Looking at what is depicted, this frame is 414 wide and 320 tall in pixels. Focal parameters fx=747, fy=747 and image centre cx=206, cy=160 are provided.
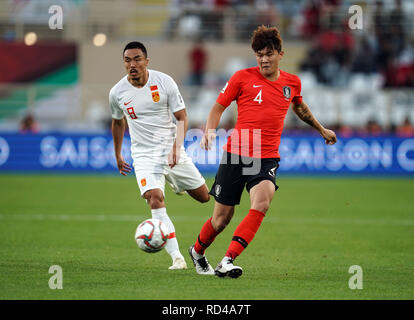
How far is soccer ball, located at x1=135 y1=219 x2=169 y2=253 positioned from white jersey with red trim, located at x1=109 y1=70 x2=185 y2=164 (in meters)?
0.95

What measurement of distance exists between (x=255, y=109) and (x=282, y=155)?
1401 centimetres

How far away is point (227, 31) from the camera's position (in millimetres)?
27188

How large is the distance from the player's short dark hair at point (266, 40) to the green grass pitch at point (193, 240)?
7.66ft

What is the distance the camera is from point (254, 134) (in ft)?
25.1

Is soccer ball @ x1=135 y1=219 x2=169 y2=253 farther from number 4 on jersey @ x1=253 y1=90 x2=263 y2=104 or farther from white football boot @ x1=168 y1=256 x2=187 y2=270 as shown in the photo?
number 4 on jersey @ x1=253 y1=90 x2=263 y2=104

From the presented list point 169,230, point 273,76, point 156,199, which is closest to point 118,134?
point 156,199

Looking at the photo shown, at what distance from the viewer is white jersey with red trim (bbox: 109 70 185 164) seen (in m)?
8.39

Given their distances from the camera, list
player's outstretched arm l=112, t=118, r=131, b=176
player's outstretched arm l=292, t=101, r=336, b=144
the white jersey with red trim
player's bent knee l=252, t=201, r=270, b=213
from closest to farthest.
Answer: player's bent knee l=252, t=201, r=270, b=213, player's outstretched arm l=292, t=101, r=336, b=144, the white jersey with red trim, player's outstretched arm l=112, t=118, r=131, b=176

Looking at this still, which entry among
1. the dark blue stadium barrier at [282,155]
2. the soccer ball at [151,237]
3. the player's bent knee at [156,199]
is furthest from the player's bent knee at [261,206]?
the dark blue stadium barrier at [282,155]

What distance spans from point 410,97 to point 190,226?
43.8 ft

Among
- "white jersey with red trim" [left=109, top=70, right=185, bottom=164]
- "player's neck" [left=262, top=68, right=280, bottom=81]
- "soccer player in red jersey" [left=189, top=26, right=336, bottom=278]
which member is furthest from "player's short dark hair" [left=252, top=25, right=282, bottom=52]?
"white jersey with red trim" [left=109, top=70, right=185, bottom=164]

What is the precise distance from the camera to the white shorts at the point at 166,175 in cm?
832

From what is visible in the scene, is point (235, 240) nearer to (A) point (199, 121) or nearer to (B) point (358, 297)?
(B) point (358, 297)

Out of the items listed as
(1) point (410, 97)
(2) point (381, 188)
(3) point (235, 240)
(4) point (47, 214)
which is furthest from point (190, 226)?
(1) point (410, 97)
